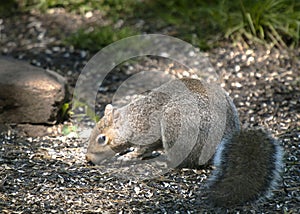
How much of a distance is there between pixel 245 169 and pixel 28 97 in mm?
2170

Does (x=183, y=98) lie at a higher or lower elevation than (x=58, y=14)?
lower

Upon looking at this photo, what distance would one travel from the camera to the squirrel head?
4.34 metres

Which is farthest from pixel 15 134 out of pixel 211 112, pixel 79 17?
pixel 79 17

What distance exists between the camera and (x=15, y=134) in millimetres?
4895

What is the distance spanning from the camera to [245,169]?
366 centimetres

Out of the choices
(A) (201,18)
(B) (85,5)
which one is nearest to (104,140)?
(A) (201,18)

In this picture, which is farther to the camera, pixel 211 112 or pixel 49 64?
pixel 49 64

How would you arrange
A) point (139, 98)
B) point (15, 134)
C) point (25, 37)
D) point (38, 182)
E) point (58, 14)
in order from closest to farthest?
point (38, 182), point (139, 98), point (15, 134), point (25, 37), point (58, 14)

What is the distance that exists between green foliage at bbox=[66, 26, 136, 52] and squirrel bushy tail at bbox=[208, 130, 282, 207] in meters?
2.88

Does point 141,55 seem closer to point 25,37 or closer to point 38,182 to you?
point 25,37

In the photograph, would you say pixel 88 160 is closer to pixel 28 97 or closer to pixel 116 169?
pixel 116 169

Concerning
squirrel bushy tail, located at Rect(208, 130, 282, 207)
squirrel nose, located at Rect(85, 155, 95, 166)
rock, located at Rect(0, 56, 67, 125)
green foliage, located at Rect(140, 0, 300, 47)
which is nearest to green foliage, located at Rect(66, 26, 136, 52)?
green foliage, located at Rect(140, 0, 300, 47)

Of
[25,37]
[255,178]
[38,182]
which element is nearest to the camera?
[255,178]

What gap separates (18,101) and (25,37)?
2146 millimetres
